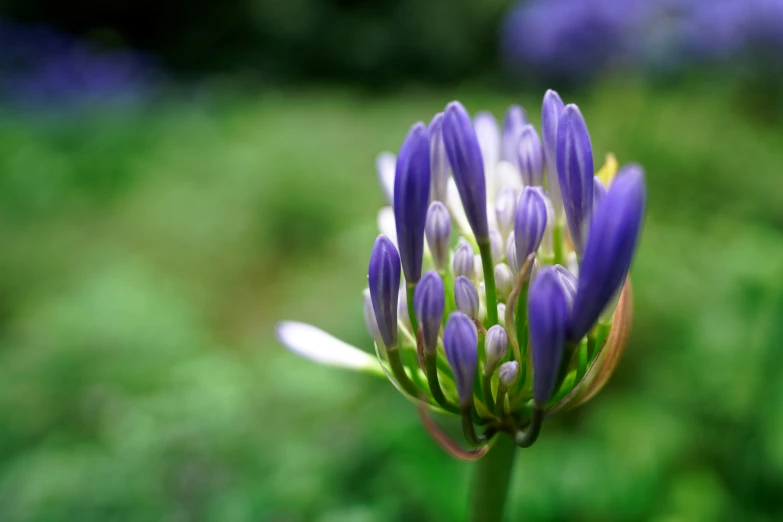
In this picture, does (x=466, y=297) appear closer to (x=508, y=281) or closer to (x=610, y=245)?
(x=508, y=281)

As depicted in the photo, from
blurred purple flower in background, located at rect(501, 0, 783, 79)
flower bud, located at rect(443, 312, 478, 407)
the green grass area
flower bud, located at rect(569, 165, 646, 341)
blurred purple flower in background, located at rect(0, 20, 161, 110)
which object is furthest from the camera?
blurred purple flower in background, located at rect(0, 20, 161, 110)

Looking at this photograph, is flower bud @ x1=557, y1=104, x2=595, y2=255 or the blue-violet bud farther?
the blue-violet bud

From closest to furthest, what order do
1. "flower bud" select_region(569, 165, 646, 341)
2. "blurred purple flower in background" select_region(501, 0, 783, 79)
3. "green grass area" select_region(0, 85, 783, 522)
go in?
"flower bud" select_region(569, 165, 646, 341) < "green grass area" select_region(0, 85, 783, 522) < "blurred purple flower in background" select_region(501, 0, 783, 79)

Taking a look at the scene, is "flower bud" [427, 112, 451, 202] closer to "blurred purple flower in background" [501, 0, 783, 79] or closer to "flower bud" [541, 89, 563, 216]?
"flower bud" [541, 89, 563, 216]

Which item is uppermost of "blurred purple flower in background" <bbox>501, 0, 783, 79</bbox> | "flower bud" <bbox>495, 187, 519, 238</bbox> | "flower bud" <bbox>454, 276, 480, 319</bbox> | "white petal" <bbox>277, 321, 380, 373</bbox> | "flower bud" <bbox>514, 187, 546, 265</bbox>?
"flower bud" <bbox>514, 187, 546, 265</bbox>

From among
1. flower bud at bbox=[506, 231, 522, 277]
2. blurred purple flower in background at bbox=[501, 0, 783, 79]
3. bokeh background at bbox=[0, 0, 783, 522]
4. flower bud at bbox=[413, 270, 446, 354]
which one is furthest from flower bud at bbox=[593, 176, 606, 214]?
blurred purple flower in background at bbox=[501, 0, 783, 79]

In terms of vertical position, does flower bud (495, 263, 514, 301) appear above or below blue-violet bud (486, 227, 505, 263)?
below

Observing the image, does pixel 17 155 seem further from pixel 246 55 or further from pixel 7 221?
pixel 246 55
